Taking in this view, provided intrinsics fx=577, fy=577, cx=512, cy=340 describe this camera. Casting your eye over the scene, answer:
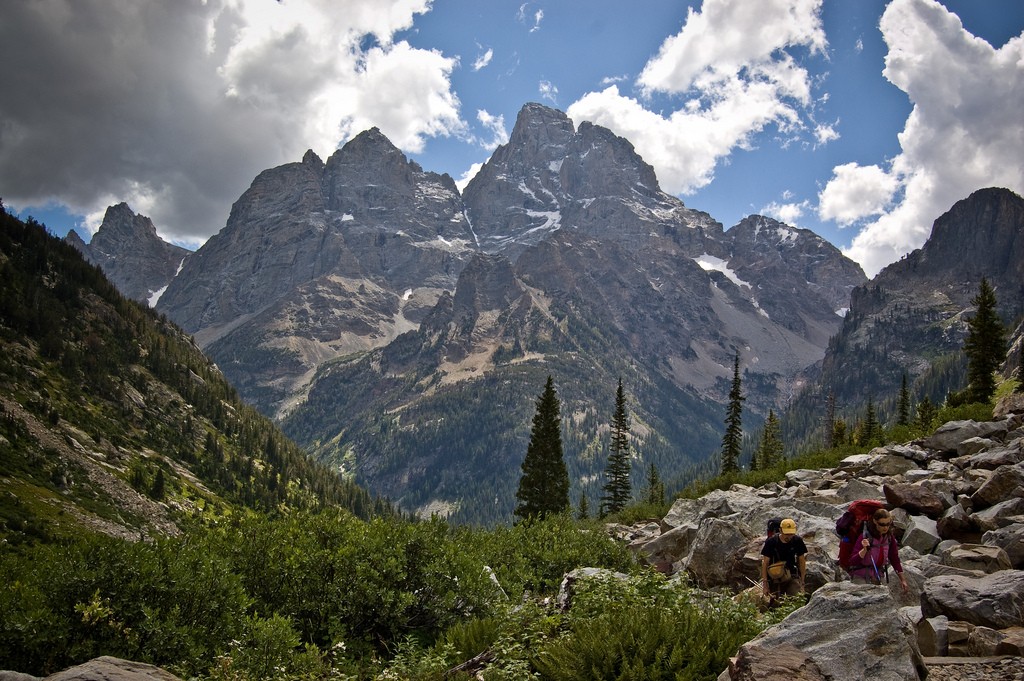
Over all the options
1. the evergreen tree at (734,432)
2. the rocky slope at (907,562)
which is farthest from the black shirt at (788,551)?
the evergreen tree at (734,432)

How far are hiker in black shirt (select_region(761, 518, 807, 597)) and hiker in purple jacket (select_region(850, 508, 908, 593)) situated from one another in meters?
1.02

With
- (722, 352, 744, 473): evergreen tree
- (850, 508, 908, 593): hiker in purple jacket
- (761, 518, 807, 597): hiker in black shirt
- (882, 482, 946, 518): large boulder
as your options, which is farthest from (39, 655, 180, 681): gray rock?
(722, 352, 744, 473): evergreen tree

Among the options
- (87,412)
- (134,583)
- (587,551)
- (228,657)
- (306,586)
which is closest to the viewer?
(228,657)

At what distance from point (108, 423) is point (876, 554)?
374 feet

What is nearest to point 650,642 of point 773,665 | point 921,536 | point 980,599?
point 773,665

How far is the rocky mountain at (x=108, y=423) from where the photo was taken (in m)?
69.1

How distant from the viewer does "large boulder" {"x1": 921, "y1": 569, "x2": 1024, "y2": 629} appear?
363 inches

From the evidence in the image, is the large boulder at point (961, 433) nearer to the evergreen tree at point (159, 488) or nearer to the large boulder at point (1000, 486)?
the large boulder at point (1000, 486)

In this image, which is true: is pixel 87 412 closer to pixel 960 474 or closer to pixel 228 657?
pixel 228 657

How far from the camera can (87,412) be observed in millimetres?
93875

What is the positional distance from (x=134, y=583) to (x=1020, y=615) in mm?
15070

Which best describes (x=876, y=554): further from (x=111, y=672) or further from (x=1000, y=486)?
(x=111, y=672)

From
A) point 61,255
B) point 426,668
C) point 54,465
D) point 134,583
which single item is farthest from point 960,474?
point 61,255

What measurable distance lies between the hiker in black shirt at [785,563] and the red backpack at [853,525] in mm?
864
